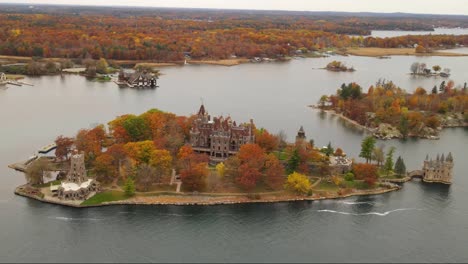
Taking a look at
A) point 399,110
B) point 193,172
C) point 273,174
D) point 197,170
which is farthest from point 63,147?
point 399,110

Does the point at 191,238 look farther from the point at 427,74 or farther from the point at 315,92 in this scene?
the point at 427,74

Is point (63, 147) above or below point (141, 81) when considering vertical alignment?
above

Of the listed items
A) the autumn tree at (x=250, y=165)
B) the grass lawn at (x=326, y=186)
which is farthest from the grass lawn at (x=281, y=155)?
the grass lawn at (x=326, y=186)

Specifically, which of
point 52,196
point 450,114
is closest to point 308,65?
point 450,114

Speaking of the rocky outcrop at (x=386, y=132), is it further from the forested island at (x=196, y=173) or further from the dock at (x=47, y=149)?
the dock at (x=47, y=149)

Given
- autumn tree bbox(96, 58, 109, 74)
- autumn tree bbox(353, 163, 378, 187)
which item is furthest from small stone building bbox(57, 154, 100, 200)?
autumn tree bbox(96, 58, 109, 74)

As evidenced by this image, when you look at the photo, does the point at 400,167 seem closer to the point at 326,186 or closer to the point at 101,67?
the point at 326,186
